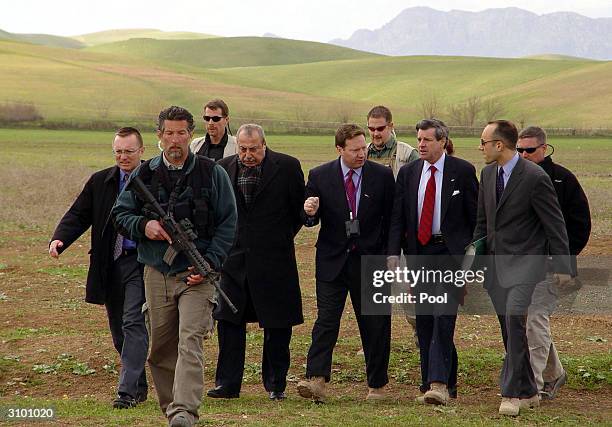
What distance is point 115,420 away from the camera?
22.9 ft

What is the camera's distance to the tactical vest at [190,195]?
275 inches

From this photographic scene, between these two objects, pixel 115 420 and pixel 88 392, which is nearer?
pixel 115 420

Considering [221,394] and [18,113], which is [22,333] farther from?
[18,113]

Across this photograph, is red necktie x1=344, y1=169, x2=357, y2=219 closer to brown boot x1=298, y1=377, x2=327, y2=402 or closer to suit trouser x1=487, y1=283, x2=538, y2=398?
brown boot x1=298, y1=377, x2=327, y2=402

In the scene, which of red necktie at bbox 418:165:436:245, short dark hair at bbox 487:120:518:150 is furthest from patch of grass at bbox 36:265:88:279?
short dark hair at bbox 487:120:518:150

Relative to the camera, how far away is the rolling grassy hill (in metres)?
91.6

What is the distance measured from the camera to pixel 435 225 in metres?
8.38

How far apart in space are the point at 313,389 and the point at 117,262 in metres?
1.97

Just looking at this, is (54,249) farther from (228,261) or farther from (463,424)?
(463,424)

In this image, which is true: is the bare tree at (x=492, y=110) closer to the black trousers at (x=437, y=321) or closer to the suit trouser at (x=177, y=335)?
the black trousers at (x=437, y=321)

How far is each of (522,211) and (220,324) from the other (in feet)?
9.23

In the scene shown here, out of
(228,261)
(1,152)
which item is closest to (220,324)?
(228,261)

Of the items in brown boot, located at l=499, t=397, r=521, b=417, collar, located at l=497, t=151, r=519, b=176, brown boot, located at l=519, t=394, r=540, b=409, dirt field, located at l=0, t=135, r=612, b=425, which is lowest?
dirt field, located at l=0, t=135, r=612, b=425

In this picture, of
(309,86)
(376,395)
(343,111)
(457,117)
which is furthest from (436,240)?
(309,86)
